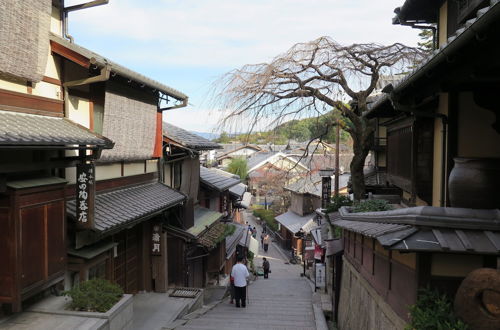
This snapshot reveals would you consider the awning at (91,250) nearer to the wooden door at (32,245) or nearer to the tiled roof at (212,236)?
the wooden door at (32,245)

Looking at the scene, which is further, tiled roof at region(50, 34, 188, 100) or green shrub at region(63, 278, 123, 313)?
tiled roof at region(50, 34, 188, 100)

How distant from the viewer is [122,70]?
10664 millimetres

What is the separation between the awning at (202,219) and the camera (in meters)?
17.9

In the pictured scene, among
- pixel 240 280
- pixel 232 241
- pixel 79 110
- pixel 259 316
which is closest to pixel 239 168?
pixel 232 241

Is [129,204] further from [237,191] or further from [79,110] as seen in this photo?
[237,191]

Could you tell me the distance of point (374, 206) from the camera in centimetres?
1116

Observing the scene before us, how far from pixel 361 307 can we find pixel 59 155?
8362 millimetres

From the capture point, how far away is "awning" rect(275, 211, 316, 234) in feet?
131

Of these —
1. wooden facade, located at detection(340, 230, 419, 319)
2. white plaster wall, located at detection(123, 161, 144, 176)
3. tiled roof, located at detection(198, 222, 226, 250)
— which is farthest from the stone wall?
white plaster wall, located at detection(123, 161, 144, 176)

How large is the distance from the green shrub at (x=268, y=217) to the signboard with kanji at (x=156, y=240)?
1537 inches

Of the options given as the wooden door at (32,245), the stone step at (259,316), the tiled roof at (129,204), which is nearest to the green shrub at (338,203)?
the stone step at (259,316)

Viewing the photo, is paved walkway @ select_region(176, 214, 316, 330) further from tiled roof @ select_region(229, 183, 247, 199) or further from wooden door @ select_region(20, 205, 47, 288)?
tiled roof @ select_region(229, 183, 247, 199)

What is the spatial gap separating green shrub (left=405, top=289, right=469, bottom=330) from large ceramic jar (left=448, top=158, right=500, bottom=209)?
140 cm

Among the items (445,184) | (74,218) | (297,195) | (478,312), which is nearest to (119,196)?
(74,218)
